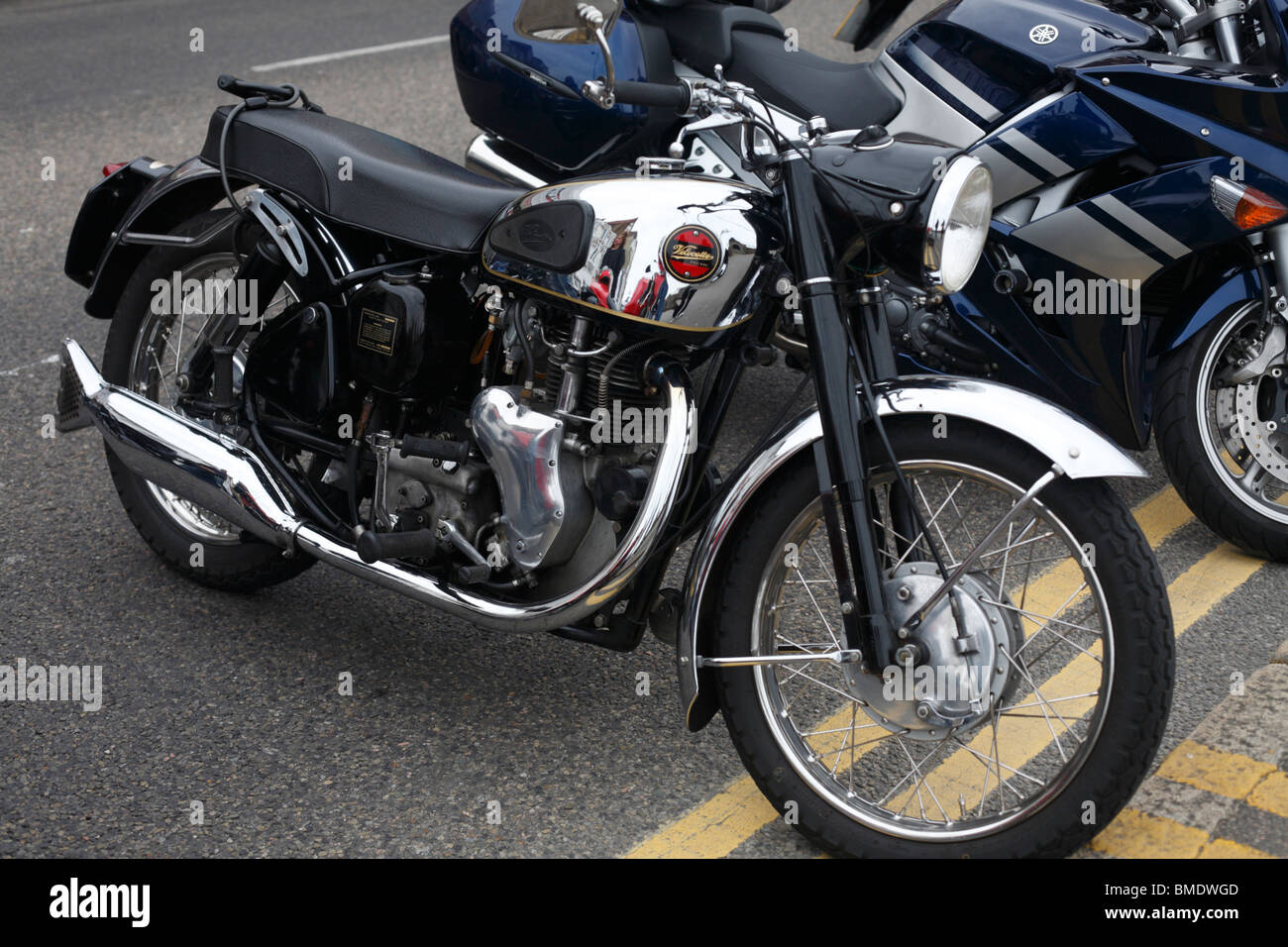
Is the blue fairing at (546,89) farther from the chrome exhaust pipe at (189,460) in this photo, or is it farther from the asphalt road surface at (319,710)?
the chrome exhaust pipe at (189,460)

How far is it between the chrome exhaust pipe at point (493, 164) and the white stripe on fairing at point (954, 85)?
4.09 ft

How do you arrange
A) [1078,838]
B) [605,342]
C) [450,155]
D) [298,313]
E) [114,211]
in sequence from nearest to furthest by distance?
[1078,838] < [605,342] < [298,313] < [114,211] < [450,155]

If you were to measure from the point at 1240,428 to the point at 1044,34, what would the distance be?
120 centimetres

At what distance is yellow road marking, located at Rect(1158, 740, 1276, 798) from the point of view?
306 cm

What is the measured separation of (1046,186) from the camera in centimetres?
407

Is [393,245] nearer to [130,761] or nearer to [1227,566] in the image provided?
[130,761]

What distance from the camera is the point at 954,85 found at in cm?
427

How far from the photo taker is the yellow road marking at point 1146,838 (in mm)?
2840

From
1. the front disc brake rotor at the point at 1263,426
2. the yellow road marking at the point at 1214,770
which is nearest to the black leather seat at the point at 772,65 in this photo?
the front disc brake rotor at the point at 1263,426

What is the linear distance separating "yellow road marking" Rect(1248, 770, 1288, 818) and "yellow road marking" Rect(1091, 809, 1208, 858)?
18 cm

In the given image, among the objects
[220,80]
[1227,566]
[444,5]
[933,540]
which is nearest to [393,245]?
[220,80]

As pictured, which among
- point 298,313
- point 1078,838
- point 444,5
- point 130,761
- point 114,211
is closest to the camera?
point 1078,838

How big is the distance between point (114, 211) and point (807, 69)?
2.08 m

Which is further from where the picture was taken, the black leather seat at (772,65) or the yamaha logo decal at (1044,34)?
the black leather seat at (772,65)
